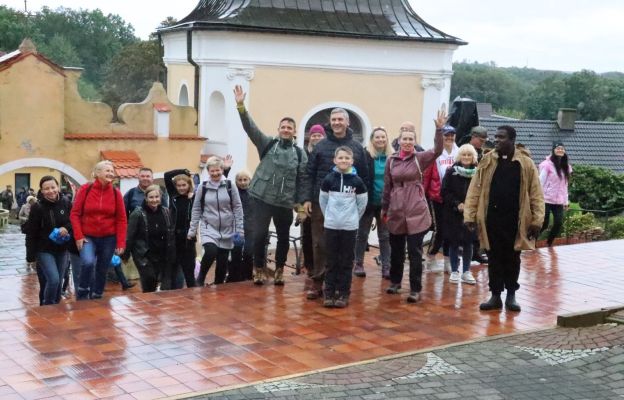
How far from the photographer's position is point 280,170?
29.2 feet

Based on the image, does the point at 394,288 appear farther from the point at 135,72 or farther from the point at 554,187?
the point at 135,72

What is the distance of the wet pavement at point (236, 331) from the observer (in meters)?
6.32

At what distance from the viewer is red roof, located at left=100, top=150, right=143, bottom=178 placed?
1662 cm

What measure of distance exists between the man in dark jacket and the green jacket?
0.48 feet

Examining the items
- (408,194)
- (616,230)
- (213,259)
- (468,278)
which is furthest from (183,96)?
(408,194)

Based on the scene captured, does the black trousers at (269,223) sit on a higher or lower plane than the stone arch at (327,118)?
lower

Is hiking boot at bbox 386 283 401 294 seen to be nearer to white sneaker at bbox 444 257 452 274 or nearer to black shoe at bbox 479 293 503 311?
black shoe at bbox 479 293 503 311

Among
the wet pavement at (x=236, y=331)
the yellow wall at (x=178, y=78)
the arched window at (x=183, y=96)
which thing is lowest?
the wet pavement at (x=236, y=331)

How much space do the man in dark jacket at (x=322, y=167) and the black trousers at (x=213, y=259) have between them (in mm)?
1171

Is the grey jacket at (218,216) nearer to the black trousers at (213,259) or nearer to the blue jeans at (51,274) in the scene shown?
the black trousers at (213,259)

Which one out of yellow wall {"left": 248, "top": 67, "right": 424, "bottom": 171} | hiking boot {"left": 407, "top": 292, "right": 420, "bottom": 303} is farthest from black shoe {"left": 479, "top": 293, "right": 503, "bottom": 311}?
yellow wall {"left": 248, "top": 67, "right": 424, "bottom": 171}

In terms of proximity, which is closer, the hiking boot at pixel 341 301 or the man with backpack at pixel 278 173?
the hiking boot at pixel 341 301

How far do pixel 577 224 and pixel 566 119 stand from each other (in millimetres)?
18665

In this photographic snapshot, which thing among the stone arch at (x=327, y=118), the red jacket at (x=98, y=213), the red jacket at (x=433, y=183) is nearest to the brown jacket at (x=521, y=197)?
the red jacket at (x=433, y=183)
